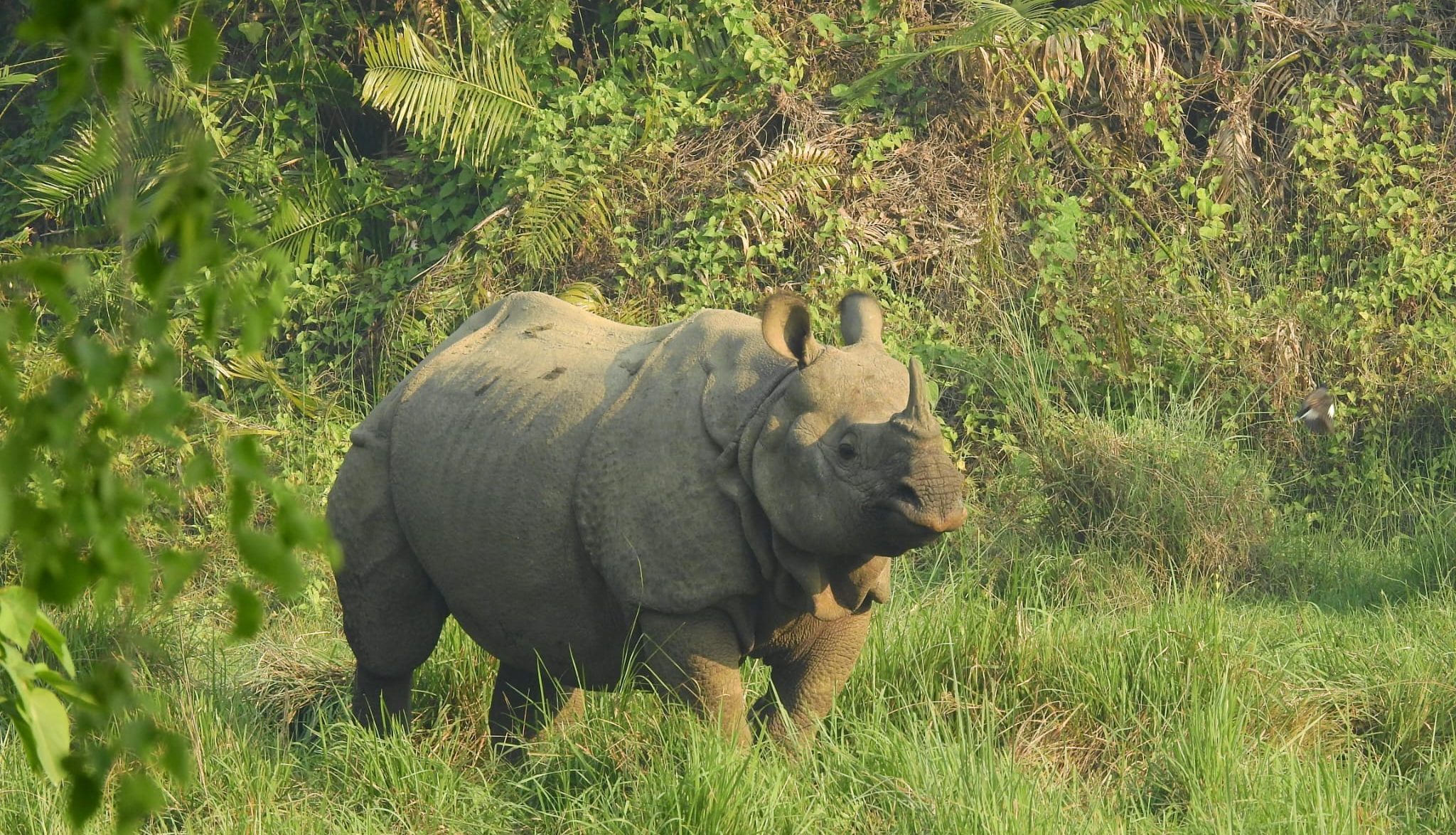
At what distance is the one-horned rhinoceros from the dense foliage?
2634mm

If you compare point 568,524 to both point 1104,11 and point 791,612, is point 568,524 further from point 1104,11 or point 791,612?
point 1104,11

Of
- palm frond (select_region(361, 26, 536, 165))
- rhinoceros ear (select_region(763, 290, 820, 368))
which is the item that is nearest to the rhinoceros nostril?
rhinoceros ear (select_region(763, 290, 820, 368))

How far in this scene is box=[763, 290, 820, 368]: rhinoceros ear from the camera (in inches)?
196

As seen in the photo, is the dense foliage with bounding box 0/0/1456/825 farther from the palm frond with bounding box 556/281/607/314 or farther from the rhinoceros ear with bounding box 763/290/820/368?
the rhinoceros ear with bounding box 763/290/820/368

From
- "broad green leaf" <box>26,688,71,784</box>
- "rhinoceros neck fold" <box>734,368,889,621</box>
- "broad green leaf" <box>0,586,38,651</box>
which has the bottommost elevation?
"rhinoceros neck fold" <box>734,368,889,621</box>

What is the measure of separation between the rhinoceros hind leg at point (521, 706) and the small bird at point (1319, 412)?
485 centimetres

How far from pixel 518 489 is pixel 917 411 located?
4.30ft

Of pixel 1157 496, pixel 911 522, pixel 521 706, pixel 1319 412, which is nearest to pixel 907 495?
pixel 911 522

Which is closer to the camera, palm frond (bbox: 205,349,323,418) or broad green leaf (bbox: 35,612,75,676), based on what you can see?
broad green leaf (bbox: 35,612,75,676)

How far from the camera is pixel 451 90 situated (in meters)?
9.73

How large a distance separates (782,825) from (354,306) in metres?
6.26

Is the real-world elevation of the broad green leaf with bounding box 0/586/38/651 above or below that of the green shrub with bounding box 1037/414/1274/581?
above

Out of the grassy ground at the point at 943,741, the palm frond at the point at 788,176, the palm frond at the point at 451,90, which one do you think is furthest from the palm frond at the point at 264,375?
the palm frond at the point at 788,176

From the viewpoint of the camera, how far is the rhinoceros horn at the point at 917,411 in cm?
464
